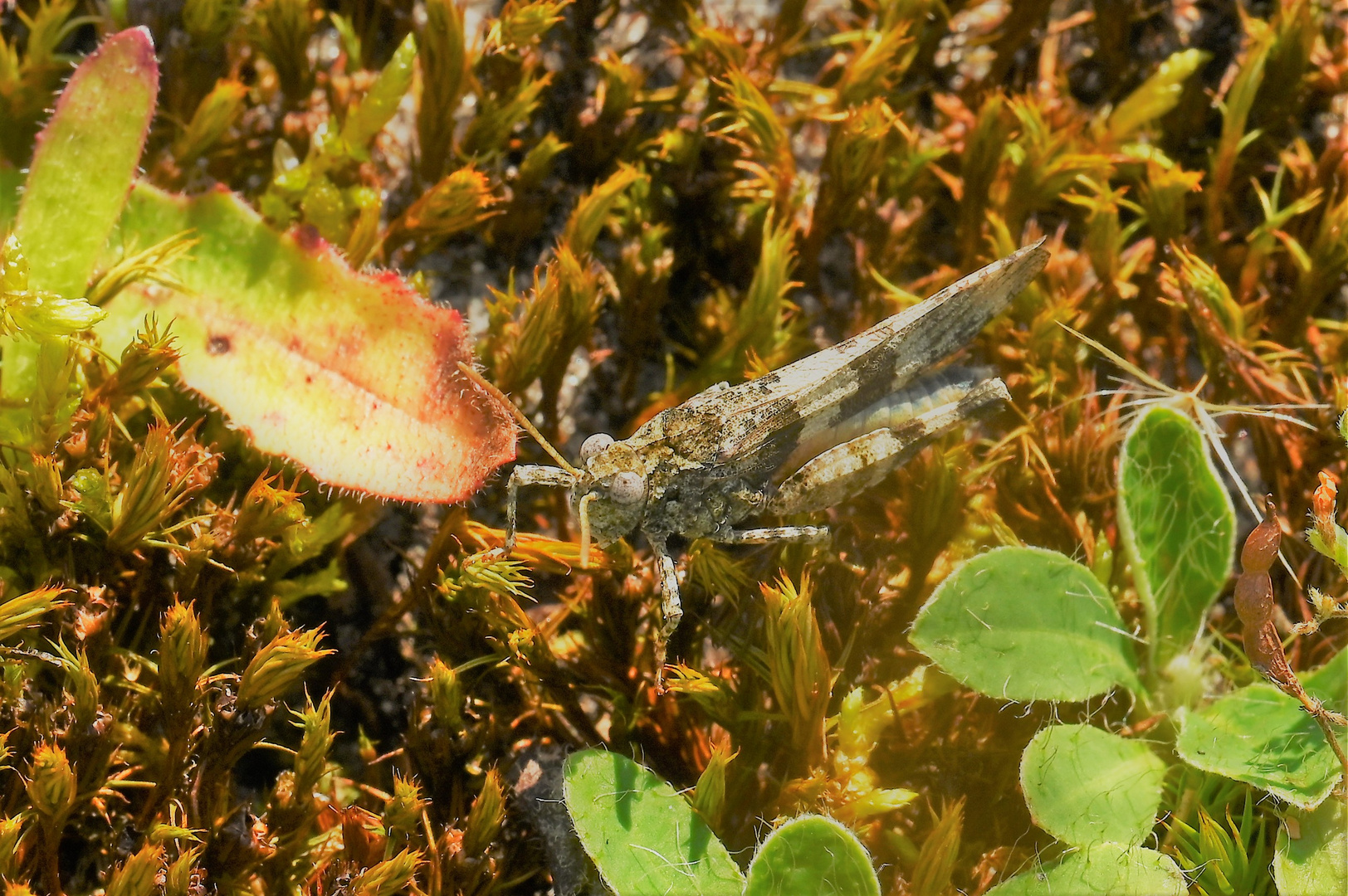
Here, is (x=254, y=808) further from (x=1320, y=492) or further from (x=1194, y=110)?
(x=1194, y=110)

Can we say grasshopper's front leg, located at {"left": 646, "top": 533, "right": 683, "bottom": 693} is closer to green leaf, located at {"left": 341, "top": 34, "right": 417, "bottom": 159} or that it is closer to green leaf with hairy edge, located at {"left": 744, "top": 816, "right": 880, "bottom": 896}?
green leaf with hairy edge, located at {"left": 744, "top": 816, "right": 880, "bottom": 896}

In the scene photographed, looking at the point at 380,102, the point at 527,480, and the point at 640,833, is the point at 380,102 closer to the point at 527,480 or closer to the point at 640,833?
the point at 527,480

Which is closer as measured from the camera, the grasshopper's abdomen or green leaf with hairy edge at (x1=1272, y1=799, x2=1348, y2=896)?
green leaf with hairy edge at (x1=1272, y1=799, x2=1348, y2=896)

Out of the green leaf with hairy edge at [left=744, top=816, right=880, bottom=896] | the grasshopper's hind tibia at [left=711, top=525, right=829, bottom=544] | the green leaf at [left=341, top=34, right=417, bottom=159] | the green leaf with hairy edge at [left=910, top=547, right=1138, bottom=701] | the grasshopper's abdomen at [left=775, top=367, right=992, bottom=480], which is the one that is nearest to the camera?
the green leaf with hairy edge at [left=744, top=816, right=880, bottom=896]

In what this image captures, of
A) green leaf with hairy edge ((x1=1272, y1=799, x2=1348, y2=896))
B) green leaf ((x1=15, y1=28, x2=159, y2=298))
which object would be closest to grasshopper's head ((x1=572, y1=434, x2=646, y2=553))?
green leaf ((x1=15, y1=28, x2=159, y2=298))

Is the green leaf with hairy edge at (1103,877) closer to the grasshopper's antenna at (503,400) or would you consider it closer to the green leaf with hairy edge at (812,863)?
the green leaf with hairy edge at (812,863)

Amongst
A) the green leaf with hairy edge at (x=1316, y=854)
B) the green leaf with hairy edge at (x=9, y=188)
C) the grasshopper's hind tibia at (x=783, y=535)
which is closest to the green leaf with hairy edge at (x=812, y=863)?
the grasshopper's hind tibia at (x=783, y=535)
